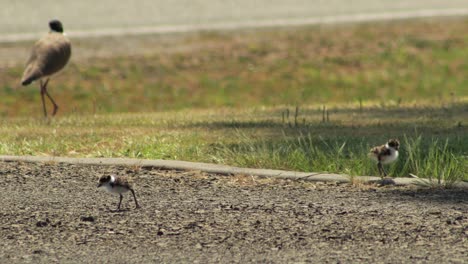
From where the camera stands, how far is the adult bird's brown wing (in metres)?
15.2

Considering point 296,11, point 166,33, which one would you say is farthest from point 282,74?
point 296,11

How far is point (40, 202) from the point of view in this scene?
857 cm

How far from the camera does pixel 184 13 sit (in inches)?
1062

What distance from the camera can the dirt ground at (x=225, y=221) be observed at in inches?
277

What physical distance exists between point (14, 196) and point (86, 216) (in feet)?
3.19

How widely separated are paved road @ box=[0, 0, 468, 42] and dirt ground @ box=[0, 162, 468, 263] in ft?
47.0

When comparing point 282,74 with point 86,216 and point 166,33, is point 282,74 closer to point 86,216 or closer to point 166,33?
point 166,33

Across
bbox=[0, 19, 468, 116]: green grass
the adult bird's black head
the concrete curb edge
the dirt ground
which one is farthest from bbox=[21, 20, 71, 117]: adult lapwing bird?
the dirt ground

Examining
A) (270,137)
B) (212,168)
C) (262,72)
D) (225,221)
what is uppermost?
(225,221)

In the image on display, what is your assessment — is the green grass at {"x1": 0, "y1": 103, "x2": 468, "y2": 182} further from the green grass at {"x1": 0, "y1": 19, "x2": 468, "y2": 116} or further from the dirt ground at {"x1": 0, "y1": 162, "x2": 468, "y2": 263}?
the green grass at {"x1": 0, "y1": 19, "x2": 468, "y2": 116}

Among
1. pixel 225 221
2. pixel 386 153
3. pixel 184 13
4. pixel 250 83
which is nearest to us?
pixel 225 221

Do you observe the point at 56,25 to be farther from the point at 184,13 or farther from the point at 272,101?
the point at 184,13

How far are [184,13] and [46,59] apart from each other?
1189cm

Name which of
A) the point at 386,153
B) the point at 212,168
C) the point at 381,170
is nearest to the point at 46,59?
the point at 212,168
